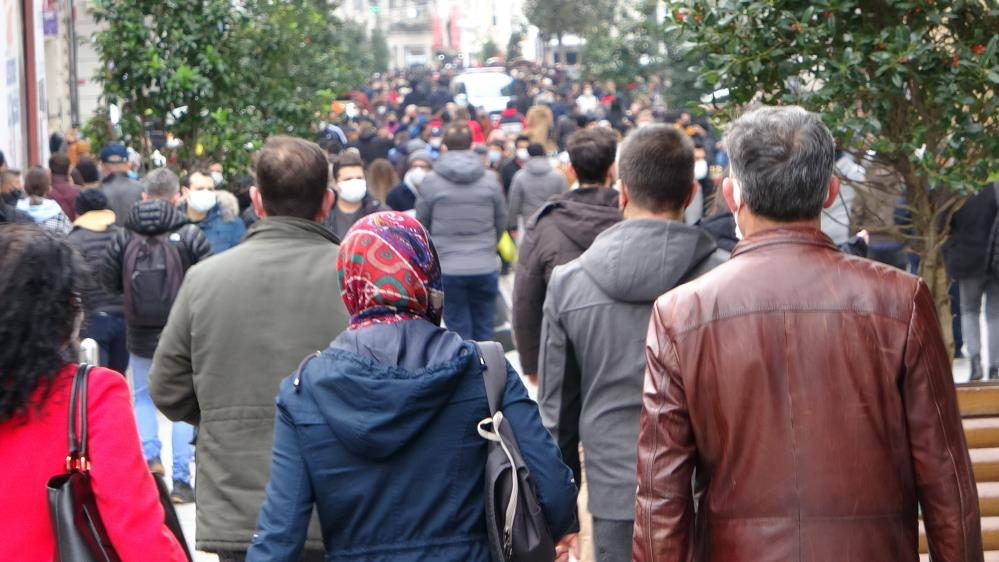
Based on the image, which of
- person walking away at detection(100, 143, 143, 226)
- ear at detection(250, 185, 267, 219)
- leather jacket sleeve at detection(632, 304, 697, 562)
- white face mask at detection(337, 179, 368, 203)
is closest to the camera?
leather jacket sleeve at detection(632, 304, 697, 562)

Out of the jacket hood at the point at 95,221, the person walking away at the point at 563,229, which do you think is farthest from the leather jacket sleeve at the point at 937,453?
the jacket hood at the point at 95,221

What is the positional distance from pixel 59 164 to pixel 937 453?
44.5 feet

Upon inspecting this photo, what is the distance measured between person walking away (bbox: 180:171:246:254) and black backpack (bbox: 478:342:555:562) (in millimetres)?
7733

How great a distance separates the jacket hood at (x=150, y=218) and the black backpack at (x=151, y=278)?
0.06 metres

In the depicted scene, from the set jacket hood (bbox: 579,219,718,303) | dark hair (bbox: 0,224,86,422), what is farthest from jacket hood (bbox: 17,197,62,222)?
dark hair (bbox: 0,224,86,422)

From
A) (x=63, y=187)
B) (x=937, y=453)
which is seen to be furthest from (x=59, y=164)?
(x=937, y=453)

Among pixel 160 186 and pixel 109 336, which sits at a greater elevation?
pixel 160 186

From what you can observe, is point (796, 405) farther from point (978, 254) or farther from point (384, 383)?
point (978, 254)

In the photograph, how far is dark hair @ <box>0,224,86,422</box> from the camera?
10.6ft

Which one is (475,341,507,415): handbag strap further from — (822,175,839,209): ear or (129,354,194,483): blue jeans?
(129,354,194,483): blue jeans

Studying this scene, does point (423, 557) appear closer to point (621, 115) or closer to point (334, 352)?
point (334, 352)

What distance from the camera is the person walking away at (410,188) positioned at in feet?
52.0

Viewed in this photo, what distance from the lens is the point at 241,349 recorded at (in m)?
4.68

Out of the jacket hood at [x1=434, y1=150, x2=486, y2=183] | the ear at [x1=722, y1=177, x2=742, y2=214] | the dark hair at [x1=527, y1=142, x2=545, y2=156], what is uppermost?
the ear at [x1=722, y1=177, x2=742, y2=214]
